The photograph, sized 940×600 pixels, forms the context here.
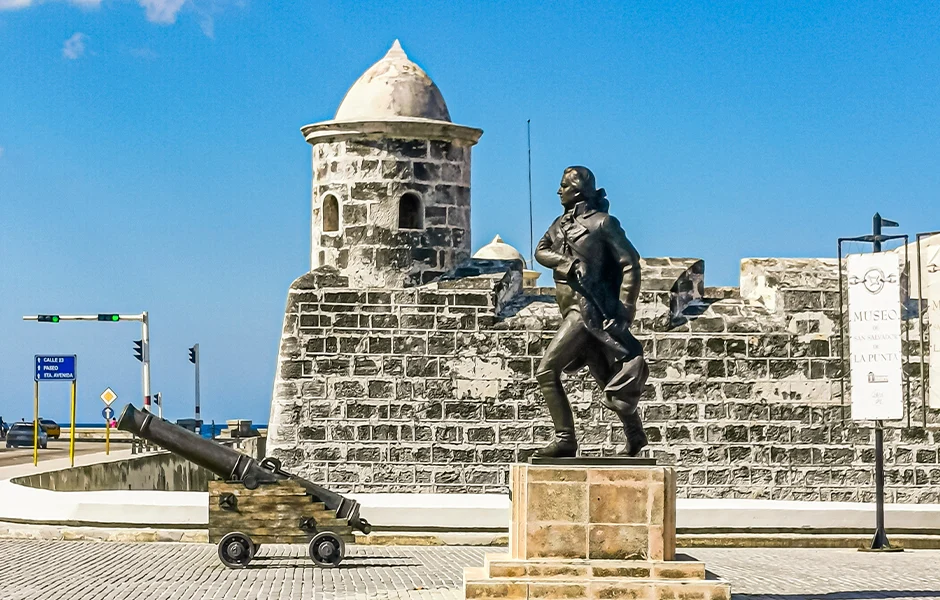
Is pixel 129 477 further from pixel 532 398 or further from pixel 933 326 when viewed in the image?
pixel 933 326

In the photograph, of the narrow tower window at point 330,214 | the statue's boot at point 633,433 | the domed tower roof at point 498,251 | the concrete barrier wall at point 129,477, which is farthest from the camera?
the domed tower roof at point 498,251

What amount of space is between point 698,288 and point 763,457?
198 cm

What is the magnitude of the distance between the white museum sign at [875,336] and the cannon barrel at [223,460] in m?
5.03

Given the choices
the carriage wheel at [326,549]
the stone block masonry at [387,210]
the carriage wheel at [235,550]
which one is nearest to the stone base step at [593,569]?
the carriage wheel at [326,549]

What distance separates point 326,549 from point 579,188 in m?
3.76

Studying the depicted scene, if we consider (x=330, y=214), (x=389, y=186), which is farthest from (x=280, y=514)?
(x=330, y=214)

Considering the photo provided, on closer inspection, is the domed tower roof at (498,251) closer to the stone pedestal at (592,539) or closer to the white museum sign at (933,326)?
the white museum sign at (933,326)

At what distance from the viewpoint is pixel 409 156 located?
56.6 feet

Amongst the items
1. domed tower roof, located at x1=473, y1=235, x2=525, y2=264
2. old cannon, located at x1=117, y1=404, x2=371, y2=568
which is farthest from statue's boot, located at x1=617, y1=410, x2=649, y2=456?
domed tower roof, located at x1=473, y1=235, x2=525, y2=264

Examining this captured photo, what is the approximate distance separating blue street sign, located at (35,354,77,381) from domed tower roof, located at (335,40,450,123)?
8079 mm

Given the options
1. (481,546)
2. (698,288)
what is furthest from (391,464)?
(698,288)

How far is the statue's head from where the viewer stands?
10633mm

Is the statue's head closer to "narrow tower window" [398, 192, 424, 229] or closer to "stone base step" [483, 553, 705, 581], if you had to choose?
"stone base step" [483, 553, 705, 581]

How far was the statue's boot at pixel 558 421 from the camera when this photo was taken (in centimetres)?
1013
